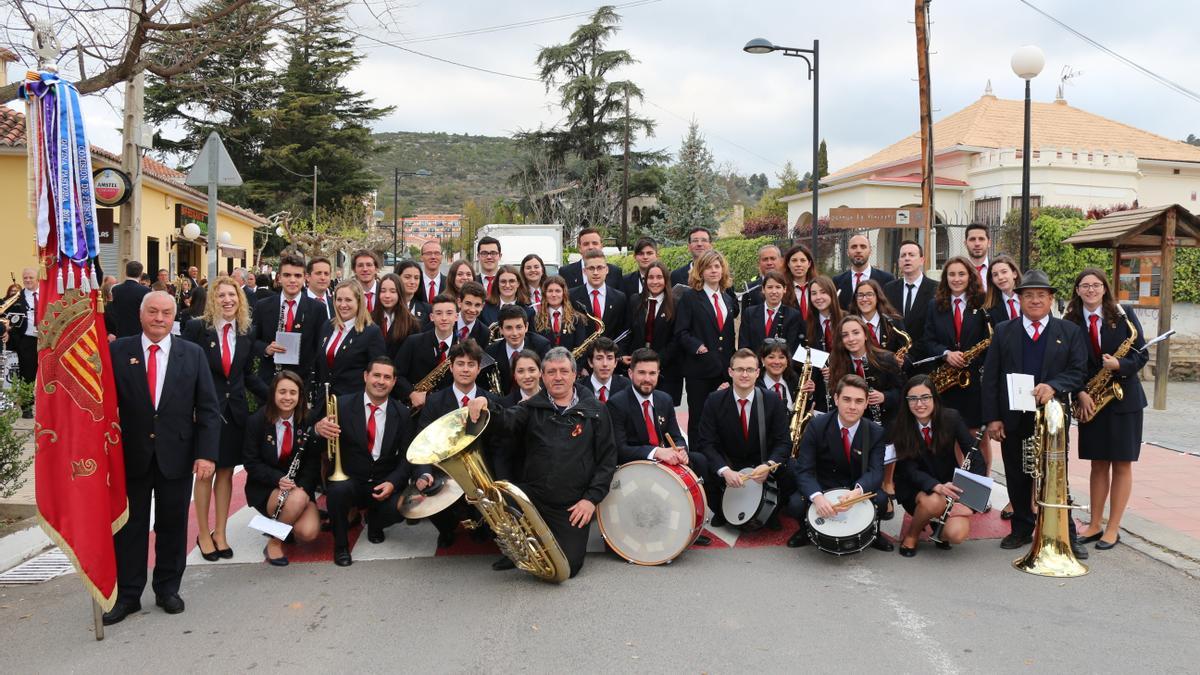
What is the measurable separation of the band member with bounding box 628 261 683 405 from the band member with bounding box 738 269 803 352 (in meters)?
0.65

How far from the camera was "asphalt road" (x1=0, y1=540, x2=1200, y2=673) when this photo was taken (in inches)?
168

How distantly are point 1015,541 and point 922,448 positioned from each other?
Result: 2.83ft

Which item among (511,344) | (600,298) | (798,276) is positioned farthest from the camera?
(600,298)

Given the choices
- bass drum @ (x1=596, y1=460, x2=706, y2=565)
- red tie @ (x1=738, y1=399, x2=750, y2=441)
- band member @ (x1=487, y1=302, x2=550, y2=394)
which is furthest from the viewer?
band member @ (x1=487, y1=302, x2=550, y2=394)

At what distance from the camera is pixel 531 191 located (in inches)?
1825

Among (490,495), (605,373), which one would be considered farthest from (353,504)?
(605,373)

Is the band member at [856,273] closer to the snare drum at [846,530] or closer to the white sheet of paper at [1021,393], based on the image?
the white sheet of paper at [1021,393]

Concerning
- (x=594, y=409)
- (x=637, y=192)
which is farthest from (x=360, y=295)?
→ (x=637, y=192)

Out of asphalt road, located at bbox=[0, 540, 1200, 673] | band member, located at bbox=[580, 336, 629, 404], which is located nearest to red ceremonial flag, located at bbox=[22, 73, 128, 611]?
asphalt road, located at bbox=[0, 540, 1200, 673]

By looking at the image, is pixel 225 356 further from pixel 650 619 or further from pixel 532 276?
pixel 650 619

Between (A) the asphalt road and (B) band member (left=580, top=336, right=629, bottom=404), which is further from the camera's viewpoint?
(B) band member (left=580, top=336, right=629, bottom=404)

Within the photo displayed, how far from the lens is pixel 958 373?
275 inches

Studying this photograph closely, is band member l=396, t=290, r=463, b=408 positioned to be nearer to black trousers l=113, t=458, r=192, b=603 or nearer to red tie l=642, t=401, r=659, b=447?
red tie l=642, t=401, r=659, b=447

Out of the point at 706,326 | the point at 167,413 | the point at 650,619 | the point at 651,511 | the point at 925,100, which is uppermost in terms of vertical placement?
the point at 925,100
